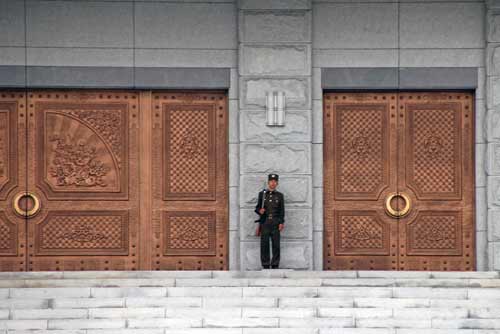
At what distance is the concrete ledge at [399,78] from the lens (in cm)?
1955

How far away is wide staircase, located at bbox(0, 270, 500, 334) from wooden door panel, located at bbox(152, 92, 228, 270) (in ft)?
5.96

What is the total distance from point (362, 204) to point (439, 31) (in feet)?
10.2

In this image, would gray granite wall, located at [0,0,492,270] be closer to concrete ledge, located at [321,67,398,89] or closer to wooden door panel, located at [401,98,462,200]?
concrete ledge, located at [321,67,398,89]

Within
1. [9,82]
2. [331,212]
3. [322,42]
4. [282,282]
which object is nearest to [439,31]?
[322,42]

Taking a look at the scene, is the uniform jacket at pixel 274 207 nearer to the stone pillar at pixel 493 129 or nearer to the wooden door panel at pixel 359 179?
the wooden door panel at pixel 359 179

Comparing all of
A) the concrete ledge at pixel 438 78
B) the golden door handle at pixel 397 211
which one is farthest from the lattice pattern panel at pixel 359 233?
the concrete ledge at pixel 438 78

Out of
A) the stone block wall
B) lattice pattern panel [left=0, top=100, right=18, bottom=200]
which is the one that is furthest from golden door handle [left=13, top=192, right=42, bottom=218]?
the stone block wall

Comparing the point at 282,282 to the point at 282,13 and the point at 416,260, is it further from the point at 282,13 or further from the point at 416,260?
the point at 282,13

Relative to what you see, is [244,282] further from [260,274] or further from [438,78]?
[438,78]

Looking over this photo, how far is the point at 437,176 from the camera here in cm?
1977

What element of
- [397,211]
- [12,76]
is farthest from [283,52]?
[12,76]

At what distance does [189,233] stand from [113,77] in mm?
2855

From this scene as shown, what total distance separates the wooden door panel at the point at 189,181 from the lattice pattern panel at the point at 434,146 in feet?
10.3

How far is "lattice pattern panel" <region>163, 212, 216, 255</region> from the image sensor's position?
19.7 m
